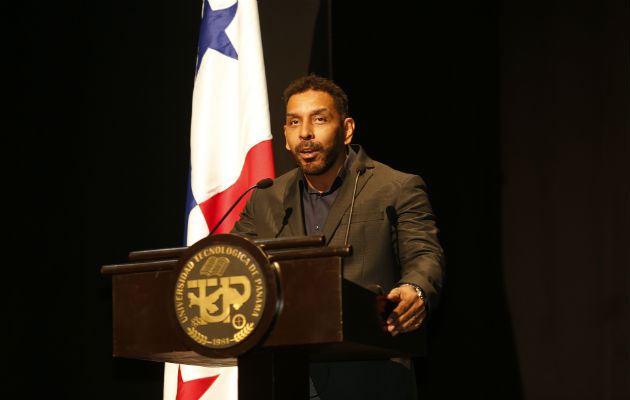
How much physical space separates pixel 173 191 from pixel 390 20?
1.27m

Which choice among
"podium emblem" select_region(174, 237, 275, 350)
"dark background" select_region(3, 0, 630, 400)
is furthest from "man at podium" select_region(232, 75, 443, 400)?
"dark background" select_region(3, 0, 630, 400)

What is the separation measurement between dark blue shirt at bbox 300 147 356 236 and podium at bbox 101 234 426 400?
69 cm

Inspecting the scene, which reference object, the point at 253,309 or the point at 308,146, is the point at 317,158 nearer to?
the point at 308,146

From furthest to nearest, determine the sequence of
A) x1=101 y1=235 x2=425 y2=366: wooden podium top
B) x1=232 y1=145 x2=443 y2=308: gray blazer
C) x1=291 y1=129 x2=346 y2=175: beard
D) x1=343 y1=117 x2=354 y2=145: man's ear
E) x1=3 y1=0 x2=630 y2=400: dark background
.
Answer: x1=3 y1=0 x2=630 y2=400: dark background, x1=343 y1=117 x2=354 y2=145: man's ear, x1=291 y1=129 x2=346 y2=175: beard, x1=232 y1=145 x2=443 y2=308: gray blazer, x1=101 y1=235 x2=425 y2=366: wooden podium top

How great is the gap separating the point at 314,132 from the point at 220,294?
0.92m

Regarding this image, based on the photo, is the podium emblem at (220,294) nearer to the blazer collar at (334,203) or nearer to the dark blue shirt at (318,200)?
the blazer collar at (334,203)

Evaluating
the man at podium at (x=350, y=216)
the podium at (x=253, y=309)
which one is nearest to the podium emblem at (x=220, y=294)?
the podium at (x=253, y=309)

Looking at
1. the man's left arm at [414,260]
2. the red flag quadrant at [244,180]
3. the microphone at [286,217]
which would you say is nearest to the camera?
the man's left arm at [414,260]

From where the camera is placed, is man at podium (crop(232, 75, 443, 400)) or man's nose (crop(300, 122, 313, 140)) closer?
man at podium (crop(232, 75, 443, 400))

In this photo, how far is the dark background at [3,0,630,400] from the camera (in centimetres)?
349

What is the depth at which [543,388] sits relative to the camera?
3.50 meters

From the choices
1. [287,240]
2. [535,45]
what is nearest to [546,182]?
[535,45]

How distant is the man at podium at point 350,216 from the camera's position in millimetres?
2117

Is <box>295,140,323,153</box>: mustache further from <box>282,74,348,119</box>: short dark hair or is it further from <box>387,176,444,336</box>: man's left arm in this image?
<box>387,176,444,336</box>: man's left arm
